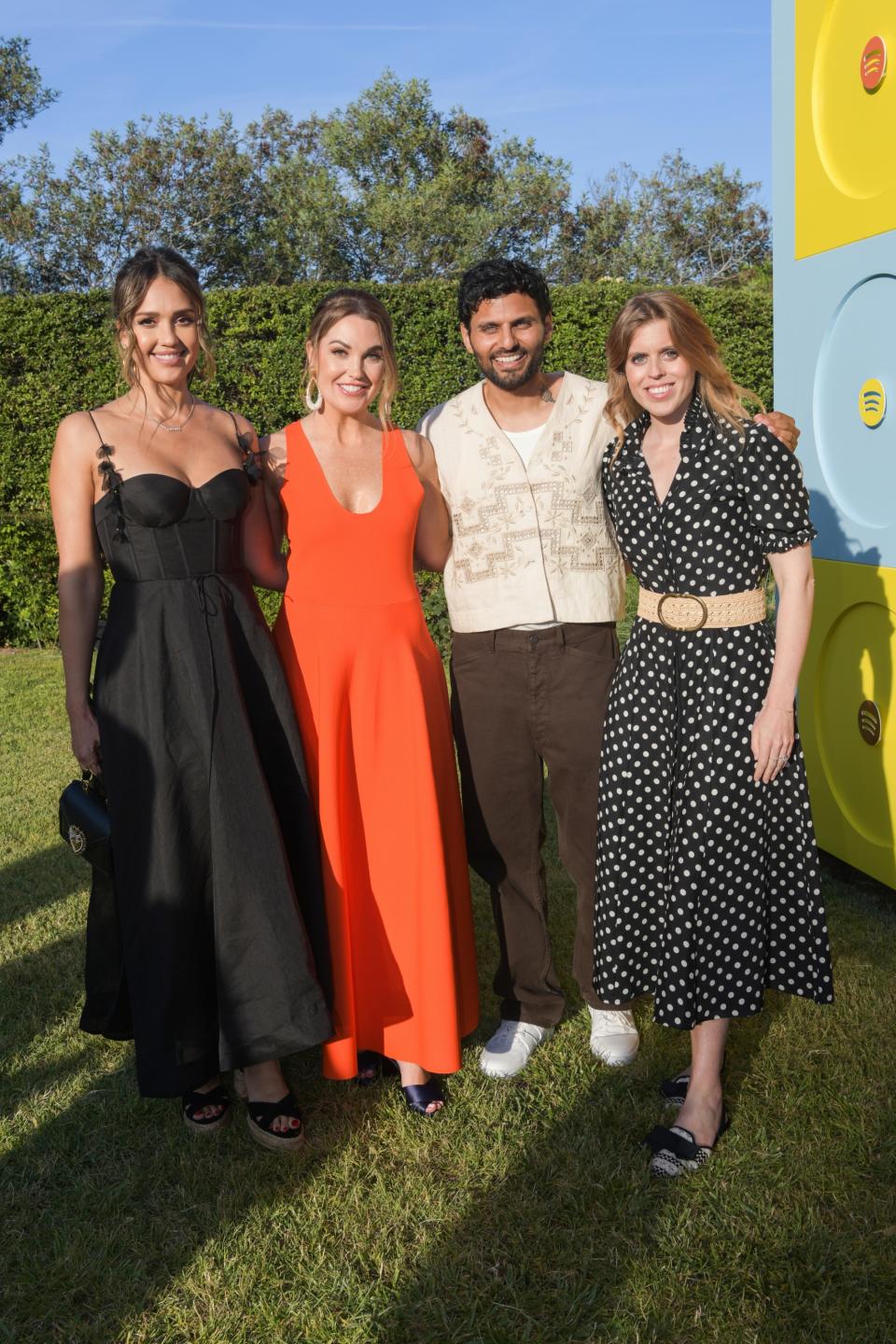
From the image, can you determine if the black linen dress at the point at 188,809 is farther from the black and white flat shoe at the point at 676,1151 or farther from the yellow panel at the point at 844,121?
the yellow panel at the point at 844,121

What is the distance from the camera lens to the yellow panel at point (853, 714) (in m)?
3.77

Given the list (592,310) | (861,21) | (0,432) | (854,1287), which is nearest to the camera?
(854,1287)

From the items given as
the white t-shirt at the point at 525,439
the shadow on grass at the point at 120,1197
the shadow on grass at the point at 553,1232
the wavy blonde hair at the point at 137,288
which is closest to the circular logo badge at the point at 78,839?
the shadow on grass at the point at 120,1197

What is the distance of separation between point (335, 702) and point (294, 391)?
7179 mm

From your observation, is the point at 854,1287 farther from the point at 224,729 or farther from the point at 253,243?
the point at 253,243

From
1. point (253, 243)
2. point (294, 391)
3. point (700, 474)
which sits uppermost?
point (253, 243)

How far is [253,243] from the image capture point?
2888 cm

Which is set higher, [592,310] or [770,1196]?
[592,310]

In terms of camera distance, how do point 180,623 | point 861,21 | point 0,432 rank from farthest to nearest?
point 0,432 < point 861,21 < point 180,623

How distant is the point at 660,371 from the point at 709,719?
84 cm

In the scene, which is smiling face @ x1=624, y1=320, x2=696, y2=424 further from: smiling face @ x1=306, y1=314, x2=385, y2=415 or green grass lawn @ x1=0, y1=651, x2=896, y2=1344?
green grass lawn @ x1=0, y1=651, x2=896, y2=1344

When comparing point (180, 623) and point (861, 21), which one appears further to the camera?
point (861, 21)

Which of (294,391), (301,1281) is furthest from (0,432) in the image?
(301,1281)

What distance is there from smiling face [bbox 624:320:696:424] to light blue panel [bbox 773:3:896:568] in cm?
123
